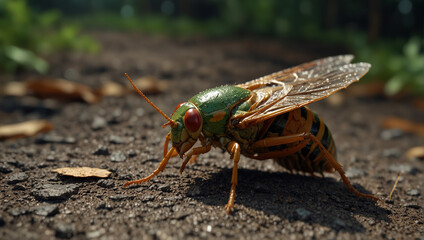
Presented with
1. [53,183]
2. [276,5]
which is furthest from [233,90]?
[276,5]

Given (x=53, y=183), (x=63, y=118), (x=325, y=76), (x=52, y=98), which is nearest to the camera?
(x=53, y=183)

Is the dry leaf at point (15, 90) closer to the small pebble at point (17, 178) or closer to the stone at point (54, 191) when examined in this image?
the small pebble at point (17, 178)

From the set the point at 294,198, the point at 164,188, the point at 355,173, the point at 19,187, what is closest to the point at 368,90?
the point at 355,173

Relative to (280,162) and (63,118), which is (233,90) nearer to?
(280,162)

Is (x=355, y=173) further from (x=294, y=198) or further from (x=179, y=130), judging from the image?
(x=179, y=130)

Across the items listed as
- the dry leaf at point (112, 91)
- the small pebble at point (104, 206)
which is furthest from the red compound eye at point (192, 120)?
the dry leaf at point (112, 91)

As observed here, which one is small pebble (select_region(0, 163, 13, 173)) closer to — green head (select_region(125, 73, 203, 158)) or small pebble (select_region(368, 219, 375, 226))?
green head (select_region(125, 73, 203, 158))
